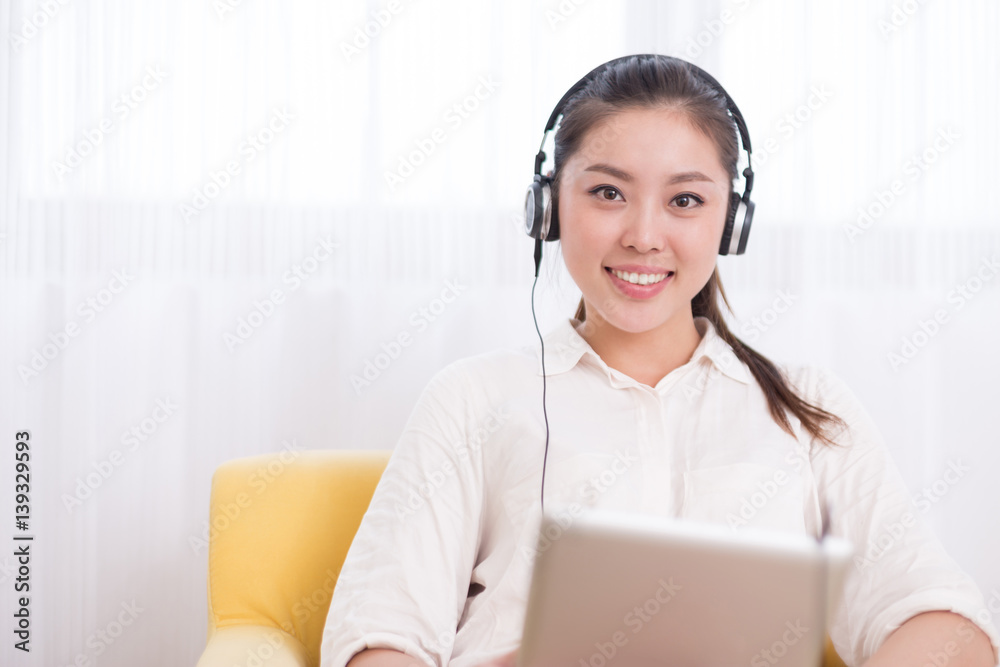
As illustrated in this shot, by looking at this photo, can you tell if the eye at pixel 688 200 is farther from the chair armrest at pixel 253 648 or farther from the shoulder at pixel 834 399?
the chair armrest at pixel 253 648

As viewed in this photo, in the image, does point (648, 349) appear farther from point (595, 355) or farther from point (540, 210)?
point (540, 210)

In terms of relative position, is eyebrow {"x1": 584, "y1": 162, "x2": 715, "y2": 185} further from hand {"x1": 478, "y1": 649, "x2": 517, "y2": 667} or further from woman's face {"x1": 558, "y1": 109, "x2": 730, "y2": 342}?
hand {"x1": 478, "y1": 649, "x2": 517, "y2": 667}

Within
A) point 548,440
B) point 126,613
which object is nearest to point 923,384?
point 548,440

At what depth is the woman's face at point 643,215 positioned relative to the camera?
41.5 inches

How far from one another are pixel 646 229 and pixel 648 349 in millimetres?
211

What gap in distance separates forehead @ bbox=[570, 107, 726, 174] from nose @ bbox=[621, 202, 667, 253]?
2.4 inches

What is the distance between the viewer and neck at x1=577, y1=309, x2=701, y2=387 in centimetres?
117

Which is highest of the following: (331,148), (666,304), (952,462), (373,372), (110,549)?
(331,148)

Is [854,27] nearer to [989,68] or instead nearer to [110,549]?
[989,68]

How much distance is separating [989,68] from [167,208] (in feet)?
5.88

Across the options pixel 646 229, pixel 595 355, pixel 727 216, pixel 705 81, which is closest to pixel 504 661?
pixel 595 355

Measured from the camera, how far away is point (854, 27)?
68.1 inches

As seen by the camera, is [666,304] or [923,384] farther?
[923,384]

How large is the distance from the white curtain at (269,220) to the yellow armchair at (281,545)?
44 centimetres
